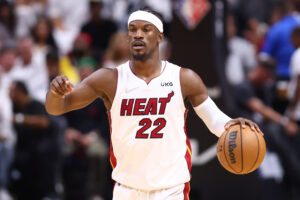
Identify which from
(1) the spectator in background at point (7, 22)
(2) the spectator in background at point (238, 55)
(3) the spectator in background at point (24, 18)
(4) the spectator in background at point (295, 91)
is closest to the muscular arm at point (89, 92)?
(4) the spectator in background at point (295, 91)

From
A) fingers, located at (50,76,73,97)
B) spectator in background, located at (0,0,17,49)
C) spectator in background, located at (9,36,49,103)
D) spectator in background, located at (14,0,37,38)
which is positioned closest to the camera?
fingers, located at (50,76,73,97)

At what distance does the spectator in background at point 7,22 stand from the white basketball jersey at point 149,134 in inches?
291

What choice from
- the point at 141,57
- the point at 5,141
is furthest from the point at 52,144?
the point at 141,57

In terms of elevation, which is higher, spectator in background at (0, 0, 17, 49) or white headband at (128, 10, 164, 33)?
white headband at (128, 10, 164, 33)

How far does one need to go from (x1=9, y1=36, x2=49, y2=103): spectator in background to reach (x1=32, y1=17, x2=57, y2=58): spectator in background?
0.29 m

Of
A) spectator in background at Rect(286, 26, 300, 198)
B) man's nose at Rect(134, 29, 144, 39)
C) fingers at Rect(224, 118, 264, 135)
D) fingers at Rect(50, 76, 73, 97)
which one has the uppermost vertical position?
man's nose at Rect(134, 29, 144, 39)

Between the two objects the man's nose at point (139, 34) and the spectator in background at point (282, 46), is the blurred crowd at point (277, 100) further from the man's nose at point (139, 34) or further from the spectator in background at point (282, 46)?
the man's nose at point (139, 34)

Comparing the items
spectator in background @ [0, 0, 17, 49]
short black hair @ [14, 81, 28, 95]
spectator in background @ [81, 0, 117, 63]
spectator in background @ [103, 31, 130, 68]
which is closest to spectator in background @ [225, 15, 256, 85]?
spectator in background @ [103, 31, 130, 68]

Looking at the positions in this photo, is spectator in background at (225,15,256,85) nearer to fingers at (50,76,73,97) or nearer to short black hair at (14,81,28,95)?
short black hair at (14,81,28,95)

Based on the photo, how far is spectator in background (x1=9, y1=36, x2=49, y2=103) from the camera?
11.7 m

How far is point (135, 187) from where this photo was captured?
18.6ft

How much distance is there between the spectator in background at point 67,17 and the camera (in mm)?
13383

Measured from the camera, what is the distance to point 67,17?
14.1 m

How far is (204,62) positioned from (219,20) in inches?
25.2
